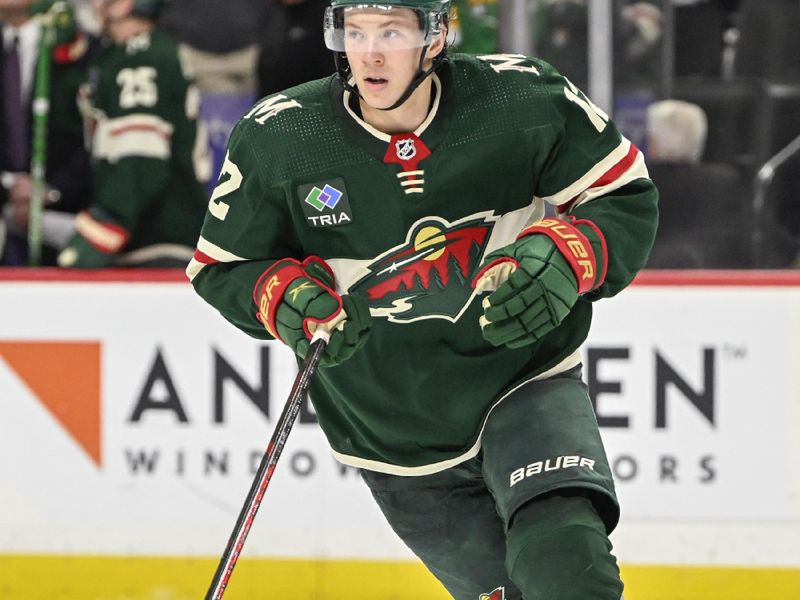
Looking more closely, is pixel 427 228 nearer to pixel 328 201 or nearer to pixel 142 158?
pixel 328 201

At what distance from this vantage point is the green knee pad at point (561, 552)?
2.23m

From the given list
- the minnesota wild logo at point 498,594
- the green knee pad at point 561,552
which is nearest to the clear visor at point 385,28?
the green knee pad at point 561,552

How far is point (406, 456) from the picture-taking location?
271cm

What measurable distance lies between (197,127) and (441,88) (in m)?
1.58

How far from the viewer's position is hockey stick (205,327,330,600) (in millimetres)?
2465

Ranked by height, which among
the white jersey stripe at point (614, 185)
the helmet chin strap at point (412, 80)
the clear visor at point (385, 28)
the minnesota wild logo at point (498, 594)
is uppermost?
the clear visor at point (385, 28)

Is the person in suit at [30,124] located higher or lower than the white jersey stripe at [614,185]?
lower

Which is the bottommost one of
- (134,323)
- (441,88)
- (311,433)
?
(311,433)

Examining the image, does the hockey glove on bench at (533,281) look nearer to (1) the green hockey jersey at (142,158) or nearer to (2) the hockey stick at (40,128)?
(1) the green hockey jersey at (142,158)

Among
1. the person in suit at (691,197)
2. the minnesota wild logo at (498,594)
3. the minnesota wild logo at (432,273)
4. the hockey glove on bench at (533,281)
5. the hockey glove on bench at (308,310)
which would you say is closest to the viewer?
the hockey glove on bench at (533,281)

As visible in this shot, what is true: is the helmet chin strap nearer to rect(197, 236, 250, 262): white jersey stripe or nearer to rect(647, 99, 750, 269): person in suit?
rect(197, 236, 250, 262): white jersey stripe

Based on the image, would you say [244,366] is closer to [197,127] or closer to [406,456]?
[197,127]

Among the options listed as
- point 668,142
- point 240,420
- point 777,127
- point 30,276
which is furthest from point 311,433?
point 777,127

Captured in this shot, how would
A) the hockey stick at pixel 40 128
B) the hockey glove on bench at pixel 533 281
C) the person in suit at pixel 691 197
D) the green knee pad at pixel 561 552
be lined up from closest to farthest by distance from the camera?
the green knee pad at pixel 561 552
the hockey glove on bench at pixel 533 281
the person in suit at pixel 691 197
the hockey stick at pixel 40 128
